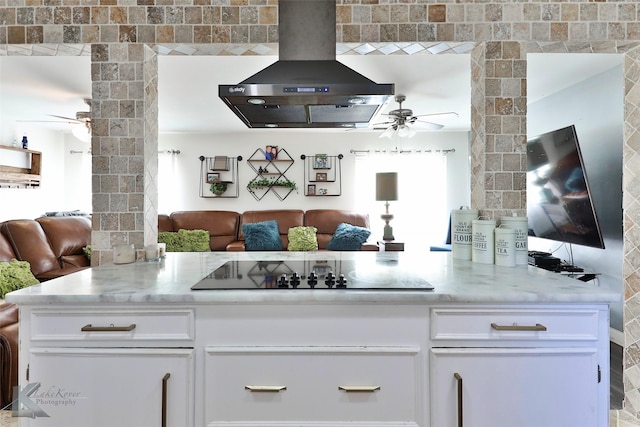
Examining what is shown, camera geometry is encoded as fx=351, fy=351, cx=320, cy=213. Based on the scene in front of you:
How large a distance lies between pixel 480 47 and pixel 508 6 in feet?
0.83

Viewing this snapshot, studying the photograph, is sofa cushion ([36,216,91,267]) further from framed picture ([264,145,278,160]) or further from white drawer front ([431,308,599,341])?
white drawer front ([431,308,599,341])

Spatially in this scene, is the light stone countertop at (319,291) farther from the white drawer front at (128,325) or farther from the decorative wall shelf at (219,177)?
the decorative wall shelf at (219,177)

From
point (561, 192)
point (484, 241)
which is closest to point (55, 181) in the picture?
point (484, 241)

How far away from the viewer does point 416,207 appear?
5.89m

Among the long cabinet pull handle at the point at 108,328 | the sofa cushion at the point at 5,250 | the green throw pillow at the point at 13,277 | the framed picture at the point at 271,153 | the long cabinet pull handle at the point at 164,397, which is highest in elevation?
the framed picture at the point at 271,153

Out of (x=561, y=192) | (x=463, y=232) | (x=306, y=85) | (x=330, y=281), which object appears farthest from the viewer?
(x=561, y=192)

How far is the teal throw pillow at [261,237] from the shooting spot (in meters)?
4.93

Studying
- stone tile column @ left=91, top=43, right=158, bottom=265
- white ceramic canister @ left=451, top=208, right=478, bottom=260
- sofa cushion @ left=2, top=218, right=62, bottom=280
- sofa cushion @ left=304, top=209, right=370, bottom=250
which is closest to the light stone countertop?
white ceramic canister @ left=451, top=208, right=478, bottom=260

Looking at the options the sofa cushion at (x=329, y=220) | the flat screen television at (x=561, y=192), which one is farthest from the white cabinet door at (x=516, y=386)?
the sofa cushion at (x=329, y=220)

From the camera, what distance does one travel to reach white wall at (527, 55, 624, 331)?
307cm

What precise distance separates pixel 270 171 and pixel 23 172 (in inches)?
145

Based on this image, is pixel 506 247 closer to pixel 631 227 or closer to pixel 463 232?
pixel 463 232

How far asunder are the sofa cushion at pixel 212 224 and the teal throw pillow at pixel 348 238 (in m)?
1.58

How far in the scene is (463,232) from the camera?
1.82 m
